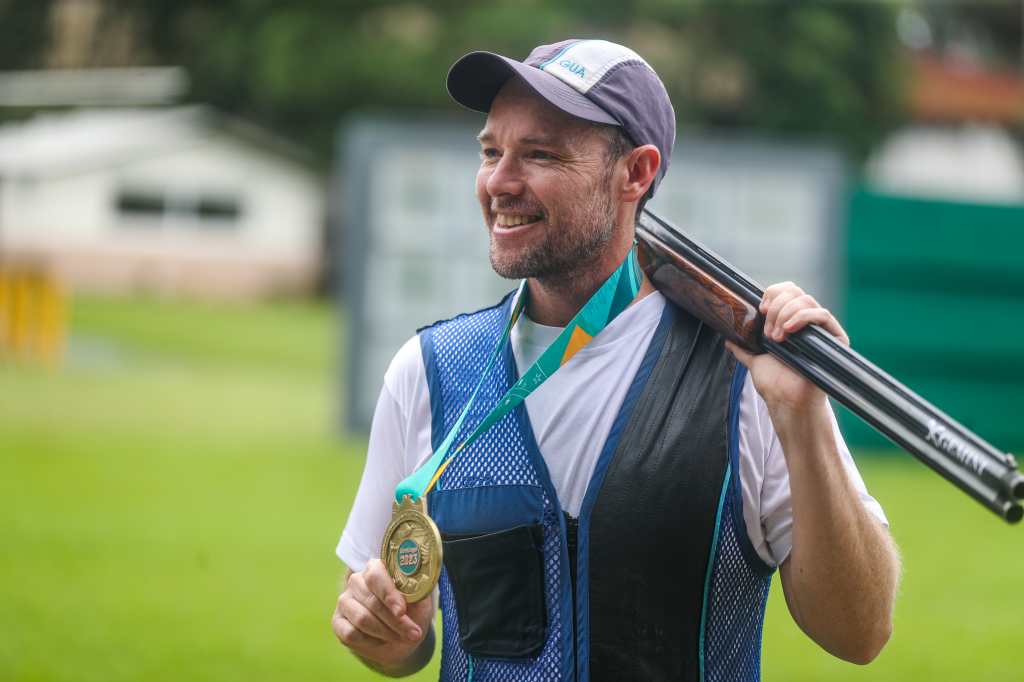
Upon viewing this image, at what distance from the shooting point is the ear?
8.55 ft

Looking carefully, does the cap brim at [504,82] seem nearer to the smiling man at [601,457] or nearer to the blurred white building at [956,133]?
the smiling man at [601,457]

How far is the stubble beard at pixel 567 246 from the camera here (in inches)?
101

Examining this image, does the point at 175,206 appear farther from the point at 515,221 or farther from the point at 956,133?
the point at 515,221

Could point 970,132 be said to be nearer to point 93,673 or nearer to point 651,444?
point 93,673

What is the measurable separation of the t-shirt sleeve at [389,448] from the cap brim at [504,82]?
50 cm

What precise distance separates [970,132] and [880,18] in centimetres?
577

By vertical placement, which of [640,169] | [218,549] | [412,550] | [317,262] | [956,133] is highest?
[956,133]

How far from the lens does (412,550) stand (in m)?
2.38

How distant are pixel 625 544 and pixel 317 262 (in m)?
36.2

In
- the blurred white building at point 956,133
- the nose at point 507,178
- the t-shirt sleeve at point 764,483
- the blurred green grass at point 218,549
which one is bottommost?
the blurred green grass at point 218,549

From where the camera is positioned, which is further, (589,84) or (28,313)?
(28,313)

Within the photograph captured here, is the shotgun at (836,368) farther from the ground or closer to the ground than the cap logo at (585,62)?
closer to the ground

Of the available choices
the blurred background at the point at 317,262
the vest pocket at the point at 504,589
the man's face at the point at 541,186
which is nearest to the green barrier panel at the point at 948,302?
the blurred background at the point at 317,262

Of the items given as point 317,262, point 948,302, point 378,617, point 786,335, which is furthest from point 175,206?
point 786,335
